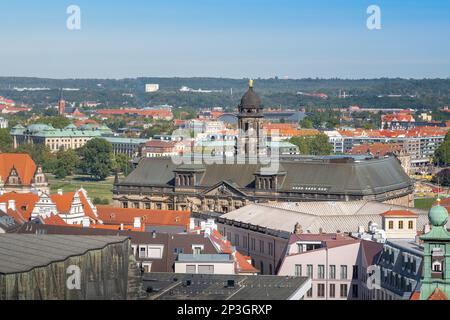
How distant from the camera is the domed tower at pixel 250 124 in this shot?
280 feet

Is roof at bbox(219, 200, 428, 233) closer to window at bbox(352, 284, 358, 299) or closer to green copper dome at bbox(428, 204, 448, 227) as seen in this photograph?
window at bbox(352, 284, 358, 299)

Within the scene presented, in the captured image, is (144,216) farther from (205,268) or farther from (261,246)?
(205,268)

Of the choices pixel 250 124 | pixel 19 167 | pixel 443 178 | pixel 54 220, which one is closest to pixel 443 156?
pixel 443 178

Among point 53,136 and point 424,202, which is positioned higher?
point 424,202

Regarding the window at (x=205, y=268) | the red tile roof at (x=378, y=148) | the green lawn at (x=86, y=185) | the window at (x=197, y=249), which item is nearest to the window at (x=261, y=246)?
the window at (x=197, y=249)

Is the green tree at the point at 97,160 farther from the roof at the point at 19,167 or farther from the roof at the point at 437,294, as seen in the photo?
the roof at the point at 437,294

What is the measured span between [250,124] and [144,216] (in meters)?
19.5

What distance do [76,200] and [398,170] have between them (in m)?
23.0

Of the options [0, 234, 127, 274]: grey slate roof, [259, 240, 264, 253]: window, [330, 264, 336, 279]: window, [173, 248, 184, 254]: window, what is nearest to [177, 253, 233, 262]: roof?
[173, 248, 184, 254]: window

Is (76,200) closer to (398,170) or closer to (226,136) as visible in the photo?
(398,170)

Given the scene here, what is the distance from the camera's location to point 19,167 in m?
91.2
